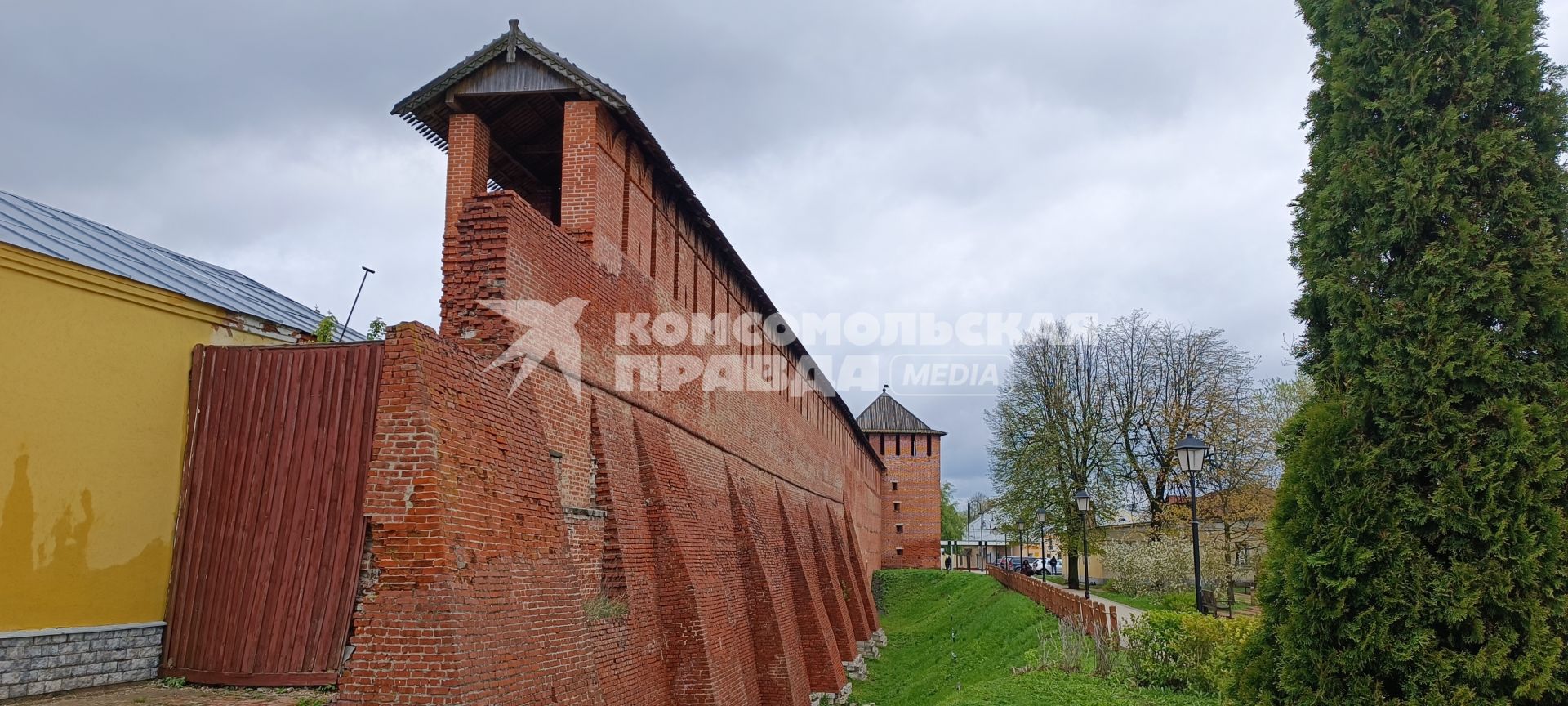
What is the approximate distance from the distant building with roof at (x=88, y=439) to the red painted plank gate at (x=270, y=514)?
18 cm

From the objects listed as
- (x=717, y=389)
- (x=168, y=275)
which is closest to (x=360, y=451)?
(x=168, y=275)

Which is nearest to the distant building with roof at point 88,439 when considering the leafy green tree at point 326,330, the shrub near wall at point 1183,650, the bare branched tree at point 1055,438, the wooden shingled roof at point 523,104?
the leafy green tree at point 326,330

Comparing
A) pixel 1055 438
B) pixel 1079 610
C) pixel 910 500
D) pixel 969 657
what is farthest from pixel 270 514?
pixel 910 500

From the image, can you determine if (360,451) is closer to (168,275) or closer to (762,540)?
(168,275)

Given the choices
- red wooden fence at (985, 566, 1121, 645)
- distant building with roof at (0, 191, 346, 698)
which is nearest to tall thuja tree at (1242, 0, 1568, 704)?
red wooden fence at (985, 566, 1121, 645)

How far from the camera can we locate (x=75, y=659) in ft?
21.1

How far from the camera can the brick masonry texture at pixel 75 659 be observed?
6039 millimetres

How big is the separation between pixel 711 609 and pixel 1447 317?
26.1ft

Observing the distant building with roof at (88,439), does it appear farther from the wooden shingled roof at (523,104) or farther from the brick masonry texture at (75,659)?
the wooden shingled roof at (523,104)

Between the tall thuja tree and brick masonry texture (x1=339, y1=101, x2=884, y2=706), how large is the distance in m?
5.10

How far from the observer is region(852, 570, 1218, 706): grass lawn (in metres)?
9.75

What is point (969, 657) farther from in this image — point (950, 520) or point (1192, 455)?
point (950, 520)

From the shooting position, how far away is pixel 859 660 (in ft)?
66.8

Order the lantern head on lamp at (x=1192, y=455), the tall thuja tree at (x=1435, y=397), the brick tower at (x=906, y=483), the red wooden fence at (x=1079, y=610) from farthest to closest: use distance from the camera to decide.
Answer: the brick tower at (x=906, y=483), the lantern head on lamp at (x=1192, y=455), the red wooden fence at (x=1079, y=610), the tall thuja tree at (x=1435, y=397)
